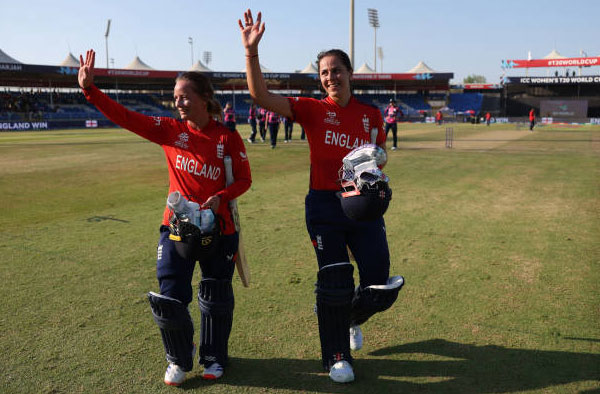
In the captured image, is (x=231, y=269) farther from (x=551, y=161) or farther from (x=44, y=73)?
(x=44, y=73)

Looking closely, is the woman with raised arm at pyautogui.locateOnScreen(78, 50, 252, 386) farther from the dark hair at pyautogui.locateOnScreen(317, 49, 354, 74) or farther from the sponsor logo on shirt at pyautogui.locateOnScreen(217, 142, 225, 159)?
the dark hair at pyautogui.locateOnScreen(317, 49, 354, 74)

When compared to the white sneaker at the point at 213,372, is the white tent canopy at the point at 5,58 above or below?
above

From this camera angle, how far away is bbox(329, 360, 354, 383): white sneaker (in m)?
3.03

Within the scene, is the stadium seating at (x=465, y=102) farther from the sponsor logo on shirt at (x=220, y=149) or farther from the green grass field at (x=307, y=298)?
the sponsor logo on shirt at (x=220, y=149)

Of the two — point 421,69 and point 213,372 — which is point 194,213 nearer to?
point 213,372

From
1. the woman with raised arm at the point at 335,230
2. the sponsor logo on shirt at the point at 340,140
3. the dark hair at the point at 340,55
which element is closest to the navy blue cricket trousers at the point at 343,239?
the woman with raised arm at the point at 335,230

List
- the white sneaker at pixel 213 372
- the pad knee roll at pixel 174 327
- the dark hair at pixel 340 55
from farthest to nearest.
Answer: the dark hair at pixel 340 55, the white sneaker at pixel 213 372, the pad knee roll at pixel 174 327

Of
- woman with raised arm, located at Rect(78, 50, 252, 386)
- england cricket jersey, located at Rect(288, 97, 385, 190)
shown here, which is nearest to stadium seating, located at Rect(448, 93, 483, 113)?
england cricket jersey, located at Rect(288, 97, 385, 190)

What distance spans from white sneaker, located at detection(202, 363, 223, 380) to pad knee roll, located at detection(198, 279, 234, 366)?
27 mm

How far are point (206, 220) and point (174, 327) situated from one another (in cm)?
73

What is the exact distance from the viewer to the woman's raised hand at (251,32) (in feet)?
9.36

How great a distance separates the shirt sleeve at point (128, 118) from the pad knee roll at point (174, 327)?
3.48ft

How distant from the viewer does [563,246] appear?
588 cm

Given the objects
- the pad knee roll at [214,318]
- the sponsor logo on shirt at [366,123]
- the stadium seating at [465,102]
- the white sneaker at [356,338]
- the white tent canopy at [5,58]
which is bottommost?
the white sneaker at [356,338]
